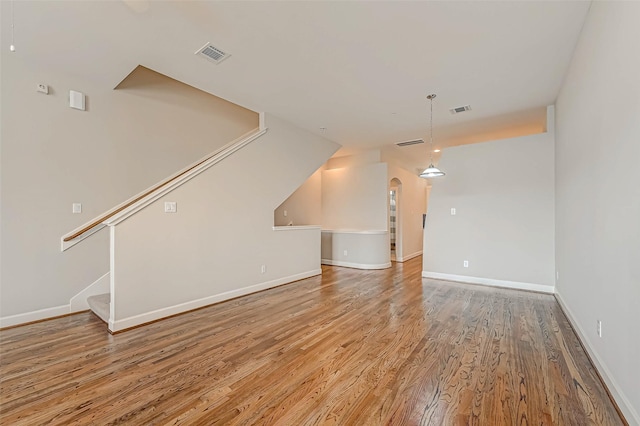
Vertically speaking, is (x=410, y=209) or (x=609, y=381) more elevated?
(x=410, y=209)

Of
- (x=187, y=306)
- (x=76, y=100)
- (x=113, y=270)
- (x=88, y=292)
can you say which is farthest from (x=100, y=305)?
(x=76, y=100)

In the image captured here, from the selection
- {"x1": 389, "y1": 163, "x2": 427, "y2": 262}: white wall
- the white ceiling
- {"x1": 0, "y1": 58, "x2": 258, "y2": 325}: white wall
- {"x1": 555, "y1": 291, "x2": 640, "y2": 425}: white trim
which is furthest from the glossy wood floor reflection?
{"x1": 389, "y1": 163, "x2": 427, "y2": 262}: white wall

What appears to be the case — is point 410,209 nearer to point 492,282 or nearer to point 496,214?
point 496,214

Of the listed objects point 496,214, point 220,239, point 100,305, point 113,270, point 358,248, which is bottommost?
point 100,305

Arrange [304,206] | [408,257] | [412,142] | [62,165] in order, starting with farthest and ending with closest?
[408,257] < [304,206] < [412,142] < [62,165]

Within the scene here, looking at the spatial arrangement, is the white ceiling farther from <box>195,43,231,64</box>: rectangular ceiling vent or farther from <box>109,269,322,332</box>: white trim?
<box>109,269,322,332</box>: white trim

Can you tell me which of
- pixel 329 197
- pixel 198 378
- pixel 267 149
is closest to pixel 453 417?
pixel 198 378

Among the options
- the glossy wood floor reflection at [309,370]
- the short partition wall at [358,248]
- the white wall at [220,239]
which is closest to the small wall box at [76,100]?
the white wall at [220,239]

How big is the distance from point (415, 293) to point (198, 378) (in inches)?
137

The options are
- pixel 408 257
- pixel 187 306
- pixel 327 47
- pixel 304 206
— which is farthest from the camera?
pixel 408 257

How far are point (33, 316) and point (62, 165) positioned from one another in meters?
1.84

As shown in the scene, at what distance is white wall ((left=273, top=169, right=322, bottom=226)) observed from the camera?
6.71 meters

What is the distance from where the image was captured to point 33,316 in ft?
10.7

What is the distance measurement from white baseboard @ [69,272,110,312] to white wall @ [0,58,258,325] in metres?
0.07
